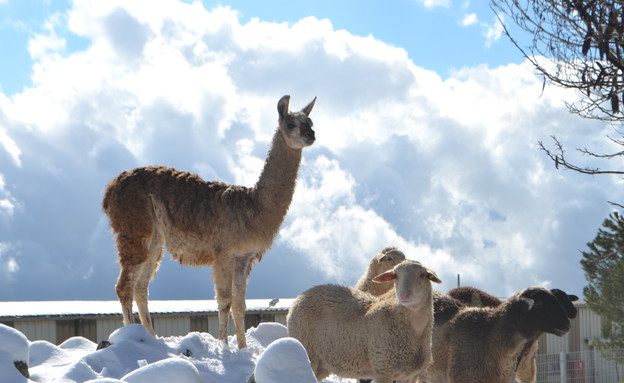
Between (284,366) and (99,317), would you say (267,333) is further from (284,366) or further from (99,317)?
(99,317)

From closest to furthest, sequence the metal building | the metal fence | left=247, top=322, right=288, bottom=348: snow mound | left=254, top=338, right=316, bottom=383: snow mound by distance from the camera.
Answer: left=254, top=338, right=316, bottom=383: snow mound
left=247, top=322, right=288, bottom=348: snow mound
the metal fence
the metal building

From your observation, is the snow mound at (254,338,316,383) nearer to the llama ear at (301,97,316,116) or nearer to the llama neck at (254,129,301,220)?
the llama neck at (254,129,301,220)

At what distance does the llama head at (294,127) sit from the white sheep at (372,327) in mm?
A: 2475

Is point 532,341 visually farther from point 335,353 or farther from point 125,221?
point 125,221

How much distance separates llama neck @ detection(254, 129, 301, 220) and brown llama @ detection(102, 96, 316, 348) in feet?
0.05

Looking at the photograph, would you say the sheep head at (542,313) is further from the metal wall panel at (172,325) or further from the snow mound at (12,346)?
the metal wall panel at (172,325)

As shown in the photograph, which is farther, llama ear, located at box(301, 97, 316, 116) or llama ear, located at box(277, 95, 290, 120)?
llama ear, located at box(301, 97, 316, 116)

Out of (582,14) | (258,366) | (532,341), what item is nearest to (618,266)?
(582,14)

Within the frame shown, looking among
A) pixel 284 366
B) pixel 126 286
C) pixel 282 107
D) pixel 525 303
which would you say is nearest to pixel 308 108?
pixel 282 107

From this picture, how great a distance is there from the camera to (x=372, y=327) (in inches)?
352

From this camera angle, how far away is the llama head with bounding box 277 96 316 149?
11070mm

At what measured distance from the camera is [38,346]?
10258 millimetres

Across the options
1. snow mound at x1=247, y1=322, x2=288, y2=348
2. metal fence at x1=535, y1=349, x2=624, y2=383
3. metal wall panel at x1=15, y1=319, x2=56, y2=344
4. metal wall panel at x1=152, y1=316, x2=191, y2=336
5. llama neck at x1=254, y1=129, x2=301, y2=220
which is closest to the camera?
llama neck at x1=254, y1=129, x2=301, y2=220

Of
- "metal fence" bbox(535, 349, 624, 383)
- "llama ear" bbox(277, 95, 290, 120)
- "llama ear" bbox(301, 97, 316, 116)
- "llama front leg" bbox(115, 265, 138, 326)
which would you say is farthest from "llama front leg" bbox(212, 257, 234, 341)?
"metal fence" bbox(535, 349, 624, 383)
